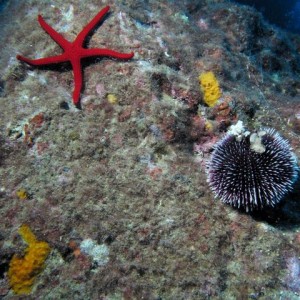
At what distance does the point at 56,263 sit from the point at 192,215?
1705mm

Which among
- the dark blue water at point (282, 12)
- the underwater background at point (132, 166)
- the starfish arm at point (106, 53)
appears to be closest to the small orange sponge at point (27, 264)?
the underwater background at point (132, 166)

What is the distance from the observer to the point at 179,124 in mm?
3988

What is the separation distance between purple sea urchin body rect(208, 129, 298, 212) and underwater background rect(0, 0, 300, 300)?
0.08 ft

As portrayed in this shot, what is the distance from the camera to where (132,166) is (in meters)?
3.75

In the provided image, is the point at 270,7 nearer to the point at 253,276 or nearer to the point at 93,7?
the point at 93,7

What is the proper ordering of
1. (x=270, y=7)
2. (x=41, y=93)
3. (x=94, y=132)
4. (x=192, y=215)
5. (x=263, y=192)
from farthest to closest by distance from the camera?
(x=270, y=7), (x=41, y=93), (x=94, y=132), (x=192, y=215), (x=263, y=192)

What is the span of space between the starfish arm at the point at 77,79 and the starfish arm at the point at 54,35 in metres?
0.33

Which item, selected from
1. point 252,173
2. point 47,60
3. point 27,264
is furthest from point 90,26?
point 27,264

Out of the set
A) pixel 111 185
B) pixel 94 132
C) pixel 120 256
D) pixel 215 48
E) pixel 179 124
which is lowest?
pixel 120 256

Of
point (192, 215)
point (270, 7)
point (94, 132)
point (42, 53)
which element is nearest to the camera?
point (192, 215)

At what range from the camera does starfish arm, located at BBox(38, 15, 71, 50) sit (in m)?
4.34

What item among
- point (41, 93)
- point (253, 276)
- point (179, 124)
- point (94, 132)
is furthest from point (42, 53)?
point (253, 276)

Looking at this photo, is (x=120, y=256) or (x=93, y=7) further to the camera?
(x=93, y=7)

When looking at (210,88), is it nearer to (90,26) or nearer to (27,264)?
(90,26)
